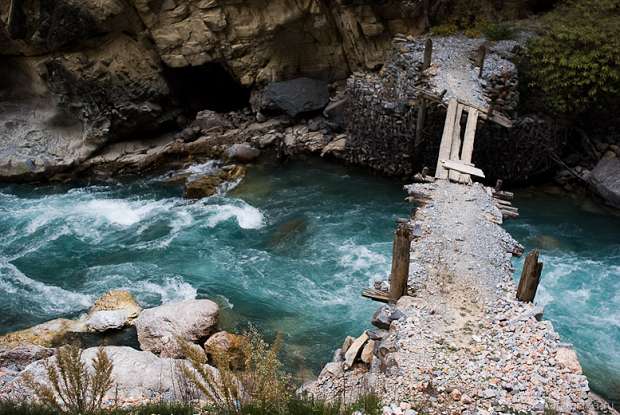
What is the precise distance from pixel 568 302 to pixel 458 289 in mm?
4090

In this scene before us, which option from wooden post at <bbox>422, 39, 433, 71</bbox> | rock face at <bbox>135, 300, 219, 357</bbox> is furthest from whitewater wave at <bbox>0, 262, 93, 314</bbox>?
wooden post at <bbox>422, 39, 433, 71</bbox>

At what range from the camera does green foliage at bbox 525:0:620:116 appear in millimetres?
15695

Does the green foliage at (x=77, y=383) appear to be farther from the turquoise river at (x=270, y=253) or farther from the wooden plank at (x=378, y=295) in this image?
the turquoise river at (x=270, y=253)

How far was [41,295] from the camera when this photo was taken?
12.6 meters

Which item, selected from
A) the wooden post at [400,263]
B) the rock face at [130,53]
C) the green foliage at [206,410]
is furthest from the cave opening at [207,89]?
the green foliage at [206,410]

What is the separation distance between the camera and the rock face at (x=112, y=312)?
1108 centimetres

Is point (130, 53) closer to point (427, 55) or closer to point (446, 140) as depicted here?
point (427, 55)

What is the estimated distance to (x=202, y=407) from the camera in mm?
5988

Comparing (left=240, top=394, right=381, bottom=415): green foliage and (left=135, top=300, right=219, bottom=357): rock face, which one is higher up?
(left=240, top=394, right=381, bottom=415): green foliage

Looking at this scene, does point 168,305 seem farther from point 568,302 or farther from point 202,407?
point 568,302

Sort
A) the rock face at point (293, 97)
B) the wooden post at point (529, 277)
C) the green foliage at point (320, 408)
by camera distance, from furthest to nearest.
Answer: the rock face at point (293, 97) < the wooden post at point (529, 277) < the green foliage at point (320, 408)

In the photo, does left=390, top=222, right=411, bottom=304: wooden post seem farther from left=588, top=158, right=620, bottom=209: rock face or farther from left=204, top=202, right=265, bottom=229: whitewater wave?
left=588, top=158, right=620, bottom=209: rock face

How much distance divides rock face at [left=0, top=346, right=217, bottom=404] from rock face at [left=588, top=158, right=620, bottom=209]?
13.1 m

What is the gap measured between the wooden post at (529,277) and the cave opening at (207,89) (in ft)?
51.1
